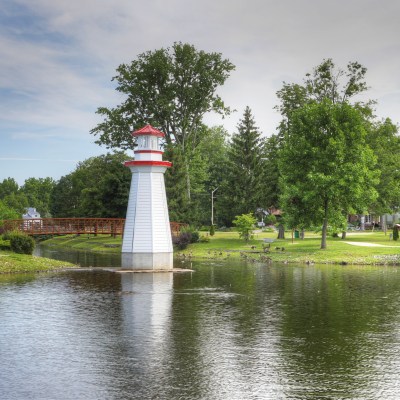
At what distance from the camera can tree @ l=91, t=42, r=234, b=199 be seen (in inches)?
2768

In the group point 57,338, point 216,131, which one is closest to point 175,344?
point 57,338

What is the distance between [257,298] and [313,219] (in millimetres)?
30647

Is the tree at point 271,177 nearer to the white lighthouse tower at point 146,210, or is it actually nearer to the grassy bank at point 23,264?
the white lighthouse tower at point 146,210

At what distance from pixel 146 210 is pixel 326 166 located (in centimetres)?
2188

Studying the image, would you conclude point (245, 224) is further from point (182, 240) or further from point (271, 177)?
point (271, 177)

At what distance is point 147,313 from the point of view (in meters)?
26.8

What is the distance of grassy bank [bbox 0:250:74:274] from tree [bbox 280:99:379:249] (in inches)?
992

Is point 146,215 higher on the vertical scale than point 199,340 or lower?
higher

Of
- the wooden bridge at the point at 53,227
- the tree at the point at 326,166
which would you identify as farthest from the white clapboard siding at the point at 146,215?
the wooden bridge at the point at 53,227

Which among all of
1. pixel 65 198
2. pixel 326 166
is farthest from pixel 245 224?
pixel 65 198

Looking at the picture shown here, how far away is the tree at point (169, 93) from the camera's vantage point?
70312mm

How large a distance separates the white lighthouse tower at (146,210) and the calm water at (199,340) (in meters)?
8.29

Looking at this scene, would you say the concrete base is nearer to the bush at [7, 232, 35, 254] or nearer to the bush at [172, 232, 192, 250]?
the bush at [7, 232, 35, 254]

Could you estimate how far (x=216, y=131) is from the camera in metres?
141
